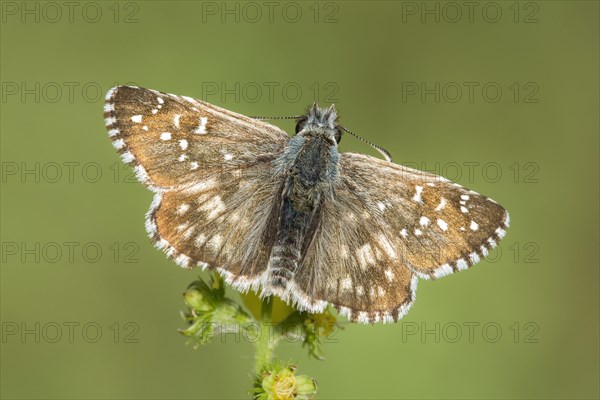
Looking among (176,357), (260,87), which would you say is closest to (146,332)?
(176,357)

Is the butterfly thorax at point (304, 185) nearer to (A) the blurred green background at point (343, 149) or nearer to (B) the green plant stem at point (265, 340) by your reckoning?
(B) the green plant stem at point (265, 340)

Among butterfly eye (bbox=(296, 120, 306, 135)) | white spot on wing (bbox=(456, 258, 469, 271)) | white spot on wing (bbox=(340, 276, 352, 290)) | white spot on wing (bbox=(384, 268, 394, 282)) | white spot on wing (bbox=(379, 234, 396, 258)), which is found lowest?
white spot on wing (bbox=(340, 276, 352, 290))

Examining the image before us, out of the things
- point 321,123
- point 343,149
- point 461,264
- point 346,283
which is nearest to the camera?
point 461,264

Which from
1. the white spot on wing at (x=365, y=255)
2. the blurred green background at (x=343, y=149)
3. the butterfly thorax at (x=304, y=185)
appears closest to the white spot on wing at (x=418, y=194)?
the white spot on wing at (x=365, y=255)

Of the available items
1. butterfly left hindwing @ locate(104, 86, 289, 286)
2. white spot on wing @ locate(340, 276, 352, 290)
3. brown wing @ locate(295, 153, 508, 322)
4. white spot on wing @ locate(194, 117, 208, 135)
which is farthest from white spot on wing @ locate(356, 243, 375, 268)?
white spot on wing @ locate(194, 117, 208, 135)

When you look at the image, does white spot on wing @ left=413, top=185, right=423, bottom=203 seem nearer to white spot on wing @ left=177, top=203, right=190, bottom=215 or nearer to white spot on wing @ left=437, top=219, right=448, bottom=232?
white spot on wing @ left=437, top=219, right=448, bottom=232

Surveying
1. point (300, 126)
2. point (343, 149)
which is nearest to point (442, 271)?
Result: point (300, 126)

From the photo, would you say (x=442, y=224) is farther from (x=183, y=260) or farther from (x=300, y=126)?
(x=183, y=260)

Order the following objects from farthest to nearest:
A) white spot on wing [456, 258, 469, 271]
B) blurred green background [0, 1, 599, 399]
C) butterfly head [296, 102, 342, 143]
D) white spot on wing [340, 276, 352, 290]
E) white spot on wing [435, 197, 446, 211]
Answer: blurred green background [0, 1, 599, 399], butterfly head [296, 102, 342, 143], white spot on wing [435, 197, 446, 211], white spot on wing [340, 276, 352, 290], white spot on wing [456, 258, 469, 271]
